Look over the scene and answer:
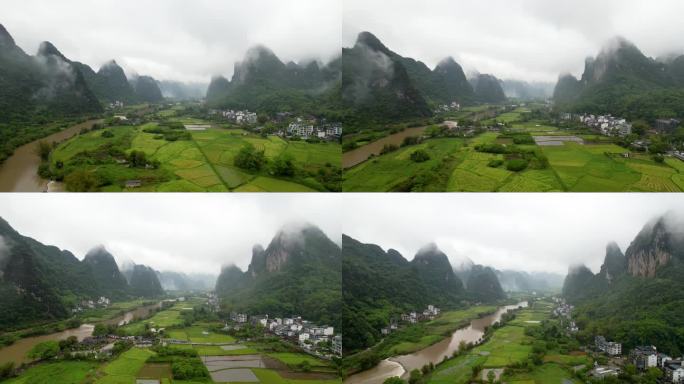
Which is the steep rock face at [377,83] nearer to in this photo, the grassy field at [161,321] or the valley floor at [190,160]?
the valley floor at [190,160]

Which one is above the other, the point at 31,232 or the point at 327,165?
the point at 327,165

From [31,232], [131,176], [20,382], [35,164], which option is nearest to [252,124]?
[131,176]

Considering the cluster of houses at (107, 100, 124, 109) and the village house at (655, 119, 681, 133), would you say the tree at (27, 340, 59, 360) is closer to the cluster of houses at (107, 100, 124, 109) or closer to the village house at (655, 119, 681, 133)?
the cluster of houses at (107, 100, 124, 109)

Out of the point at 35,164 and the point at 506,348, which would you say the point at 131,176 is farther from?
the point at 506,348

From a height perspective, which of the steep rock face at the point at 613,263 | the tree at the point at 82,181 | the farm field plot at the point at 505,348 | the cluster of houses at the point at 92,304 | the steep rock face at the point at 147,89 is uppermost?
the steep rock face at the point at 147,89

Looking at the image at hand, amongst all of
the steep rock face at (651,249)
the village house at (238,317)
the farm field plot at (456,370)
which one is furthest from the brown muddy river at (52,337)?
the steep rock face at (651,249)

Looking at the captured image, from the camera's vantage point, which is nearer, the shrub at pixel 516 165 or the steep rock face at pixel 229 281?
the shrub at pixel 516 165
